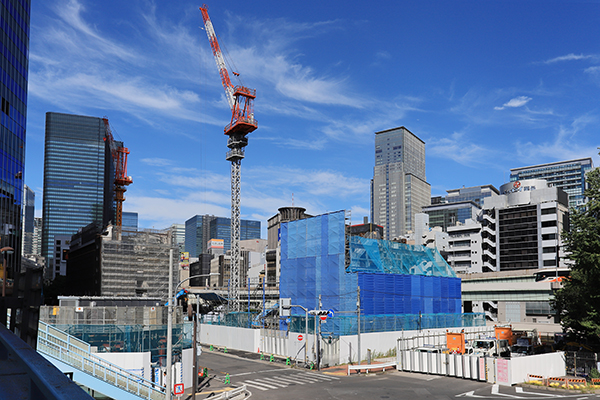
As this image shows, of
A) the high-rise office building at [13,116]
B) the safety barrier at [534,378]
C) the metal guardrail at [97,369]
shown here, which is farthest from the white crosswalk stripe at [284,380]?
the high-rise office building at [13,116]

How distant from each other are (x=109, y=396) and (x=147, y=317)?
9624mm

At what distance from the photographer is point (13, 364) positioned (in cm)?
372

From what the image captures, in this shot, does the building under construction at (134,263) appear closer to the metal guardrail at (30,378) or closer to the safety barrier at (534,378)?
the safety barrier at (534,378)

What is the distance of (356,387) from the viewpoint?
39312 mm

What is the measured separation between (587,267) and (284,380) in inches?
1146

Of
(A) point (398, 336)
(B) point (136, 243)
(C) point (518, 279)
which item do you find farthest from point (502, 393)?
(B) point (136, 243)

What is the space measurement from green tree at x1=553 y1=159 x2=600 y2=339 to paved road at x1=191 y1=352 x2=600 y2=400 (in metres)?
12.0

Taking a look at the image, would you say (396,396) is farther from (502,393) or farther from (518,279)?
(518,279)

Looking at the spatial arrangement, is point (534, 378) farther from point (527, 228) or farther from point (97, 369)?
point (527, 228)

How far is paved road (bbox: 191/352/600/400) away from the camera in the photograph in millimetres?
35531

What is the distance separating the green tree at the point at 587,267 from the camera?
4416 cm

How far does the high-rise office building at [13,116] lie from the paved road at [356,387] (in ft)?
136

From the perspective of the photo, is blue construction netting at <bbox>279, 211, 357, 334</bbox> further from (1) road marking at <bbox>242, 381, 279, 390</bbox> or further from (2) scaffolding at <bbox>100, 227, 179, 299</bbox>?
(2) scaffolding at <bbox>100, 227, 179, 299</bbox>

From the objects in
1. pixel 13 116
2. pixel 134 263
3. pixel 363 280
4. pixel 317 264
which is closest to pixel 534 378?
pixel 363 280
